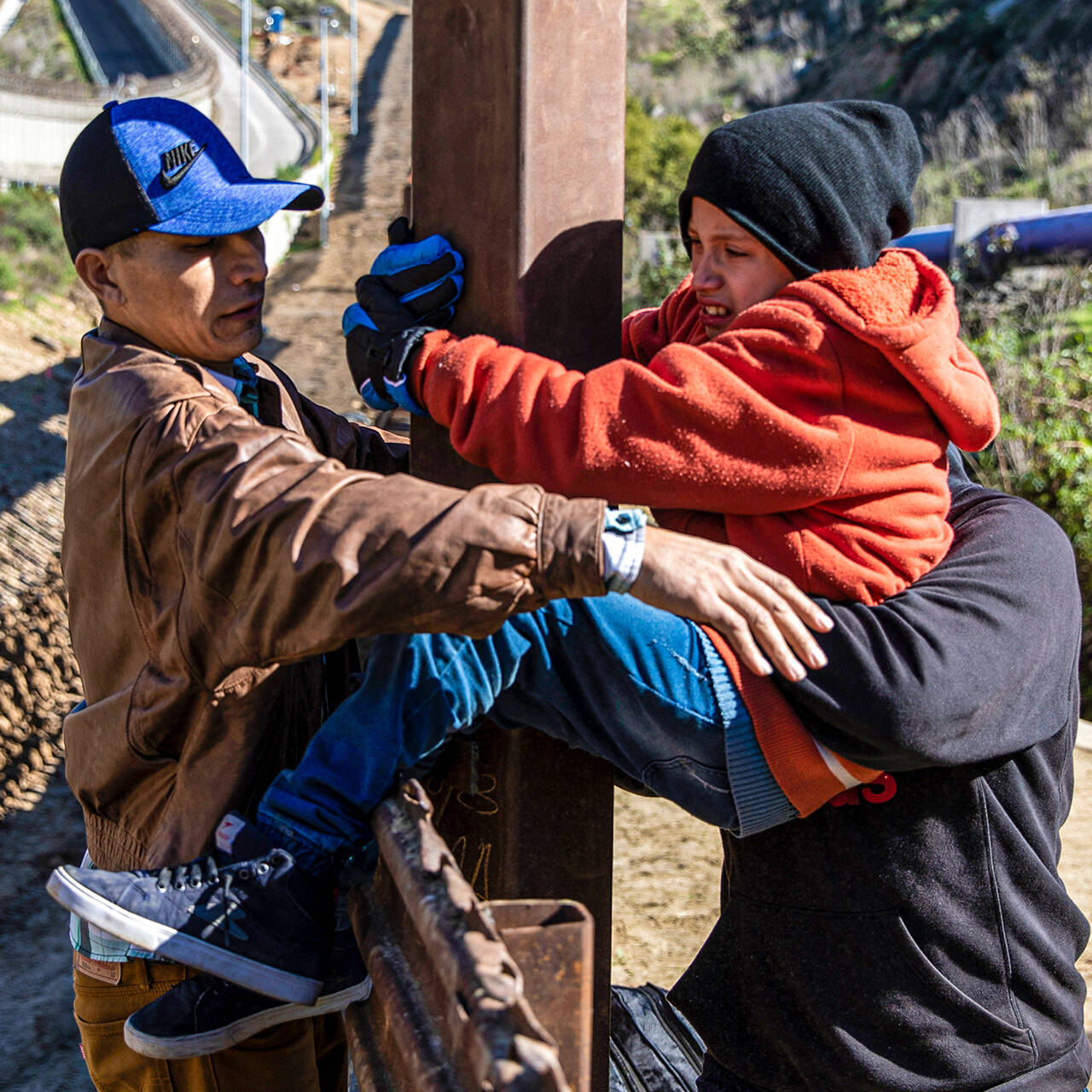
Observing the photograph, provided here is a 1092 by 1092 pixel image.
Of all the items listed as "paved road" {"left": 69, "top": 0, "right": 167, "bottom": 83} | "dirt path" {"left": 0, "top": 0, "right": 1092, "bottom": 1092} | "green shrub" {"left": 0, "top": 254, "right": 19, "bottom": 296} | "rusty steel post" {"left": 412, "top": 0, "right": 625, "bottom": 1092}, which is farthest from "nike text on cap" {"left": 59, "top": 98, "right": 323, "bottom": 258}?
"paved road" {"left": 69, "top": 0, "right": 167, "bottom": 83}

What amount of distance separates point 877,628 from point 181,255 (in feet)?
→ 4.53

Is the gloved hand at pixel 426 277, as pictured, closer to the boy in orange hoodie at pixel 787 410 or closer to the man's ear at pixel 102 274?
the boy in orange hoodie at pixel 787 410

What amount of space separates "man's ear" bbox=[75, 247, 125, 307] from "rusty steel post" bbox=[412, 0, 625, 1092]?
58 cm

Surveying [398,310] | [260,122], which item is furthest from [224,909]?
[260,122]

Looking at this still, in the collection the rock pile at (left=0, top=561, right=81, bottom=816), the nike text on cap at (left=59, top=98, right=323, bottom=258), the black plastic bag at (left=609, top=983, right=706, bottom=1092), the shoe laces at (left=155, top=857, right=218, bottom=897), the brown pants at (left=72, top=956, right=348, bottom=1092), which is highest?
the nike text on cap at (left=59, top=98, right=323, bottom=258)

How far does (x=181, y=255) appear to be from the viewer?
2.32 meters

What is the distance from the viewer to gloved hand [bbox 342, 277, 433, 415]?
7.57 ft

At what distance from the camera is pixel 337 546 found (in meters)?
1.85

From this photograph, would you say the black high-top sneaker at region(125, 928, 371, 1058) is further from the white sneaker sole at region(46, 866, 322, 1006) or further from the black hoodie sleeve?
the black hoodie sleeve

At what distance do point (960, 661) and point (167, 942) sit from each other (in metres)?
1.35

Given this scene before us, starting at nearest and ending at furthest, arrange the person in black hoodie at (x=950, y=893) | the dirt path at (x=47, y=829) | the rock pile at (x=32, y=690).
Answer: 1. the person in black hoodie at (x=950, y=893)
2. the dirt path at (x=47, y=829)
3. the rock pile at (x=32, y=690)

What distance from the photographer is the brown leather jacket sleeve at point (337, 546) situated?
6.06 ft

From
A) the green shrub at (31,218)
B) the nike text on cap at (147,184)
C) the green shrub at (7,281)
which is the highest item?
the green shrub at (31,218)

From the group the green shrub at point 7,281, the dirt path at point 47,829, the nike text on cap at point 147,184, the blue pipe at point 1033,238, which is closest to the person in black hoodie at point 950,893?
the nike text on cap at point 147,184
